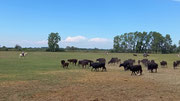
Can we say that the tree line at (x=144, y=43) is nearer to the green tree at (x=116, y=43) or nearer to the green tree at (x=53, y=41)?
the green tree at (x=116, y=43)

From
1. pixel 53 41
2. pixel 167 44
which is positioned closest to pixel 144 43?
pixel 167 44

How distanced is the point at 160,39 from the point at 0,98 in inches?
4355

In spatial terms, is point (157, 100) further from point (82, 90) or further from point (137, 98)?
point (82, 90)

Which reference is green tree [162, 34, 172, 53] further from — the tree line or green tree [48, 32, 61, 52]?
green tree [48, 32, 61, 52]

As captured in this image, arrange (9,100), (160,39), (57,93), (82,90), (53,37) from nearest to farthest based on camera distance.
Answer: (9,100) → (57,93) → (82,90) → (160,39) → (53,37)

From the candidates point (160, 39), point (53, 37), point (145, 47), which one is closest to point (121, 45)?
point (145, 47)

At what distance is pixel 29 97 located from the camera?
9.80 meters

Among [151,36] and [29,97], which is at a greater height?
[151,36]

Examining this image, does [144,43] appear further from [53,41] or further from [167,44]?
[53,41]

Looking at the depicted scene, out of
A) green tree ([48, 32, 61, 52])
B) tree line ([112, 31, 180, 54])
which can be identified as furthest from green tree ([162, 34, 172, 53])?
green tree ([48, 32, 61, 52])

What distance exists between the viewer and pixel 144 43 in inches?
4350

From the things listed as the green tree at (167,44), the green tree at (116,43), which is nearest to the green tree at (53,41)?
the green tree at (116,43)

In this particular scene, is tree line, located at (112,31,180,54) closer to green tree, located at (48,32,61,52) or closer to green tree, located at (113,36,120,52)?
green tree, located at (113,36,120,52)

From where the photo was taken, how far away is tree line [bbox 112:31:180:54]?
361ft
